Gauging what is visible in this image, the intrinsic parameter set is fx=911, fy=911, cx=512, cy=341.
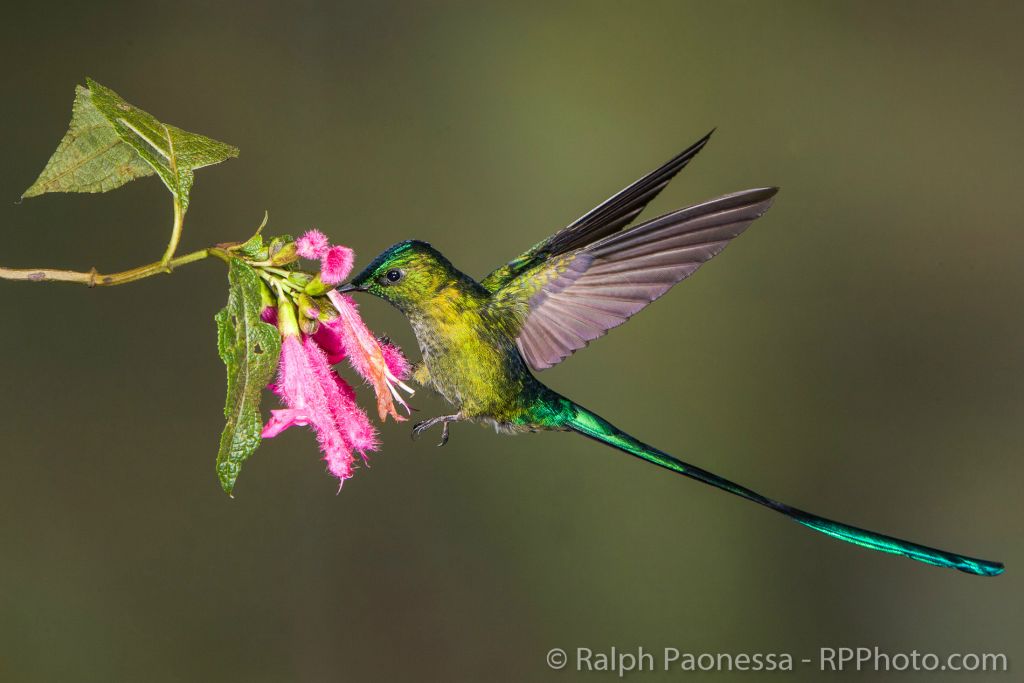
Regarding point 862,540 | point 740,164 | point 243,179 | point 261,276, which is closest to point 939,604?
point 740,164

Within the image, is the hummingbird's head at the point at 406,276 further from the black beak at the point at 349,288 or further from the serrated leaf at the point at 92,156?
the serrated leaf at the point at 92,156

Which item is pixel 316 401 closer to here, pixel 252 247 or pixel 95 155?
pixel 252 247

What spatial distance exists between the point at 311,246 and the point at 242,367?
0.09 metres

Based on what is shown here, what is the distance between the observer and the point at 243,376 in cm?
47

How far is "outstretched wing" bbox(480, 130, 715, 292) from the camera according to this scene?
1.90 feet

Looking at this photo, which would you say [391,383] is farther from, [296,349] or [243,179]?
[243,179]

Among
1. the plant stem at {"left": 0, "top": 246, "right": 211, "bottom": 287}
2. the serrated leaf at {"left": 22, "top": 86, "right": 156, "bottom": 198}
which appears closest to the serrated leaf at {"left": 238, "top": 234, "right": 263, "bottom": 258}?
the plant stem at {"left": 0, "top": 246, "right": 211, "bottom": 287}

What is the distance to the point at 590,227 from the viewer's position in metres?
0.62

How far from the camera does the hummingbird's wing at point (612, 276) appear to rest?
19.4 inches

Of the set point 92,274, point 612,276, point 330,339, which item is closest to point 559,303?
point 612,276

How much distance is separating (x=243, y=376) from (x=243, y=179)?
118 centimetres

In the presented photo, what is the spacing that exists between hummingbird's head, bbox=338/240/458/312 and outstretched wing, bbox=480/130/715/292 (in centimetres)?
10

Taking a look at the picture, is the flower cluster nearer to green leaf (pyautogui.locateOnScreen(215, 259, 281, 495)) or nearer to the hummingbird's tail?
green leaf (pyautogui.locateOnScreen(215, 259, 281, 495))

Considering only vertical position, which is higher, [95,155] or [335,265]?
[95,155]
